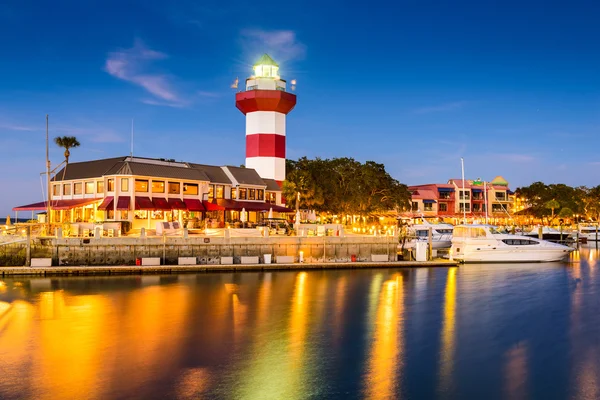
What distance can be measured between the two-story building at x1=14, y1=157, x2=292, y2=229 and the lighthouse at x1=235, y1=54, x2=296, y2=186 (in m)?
6.03

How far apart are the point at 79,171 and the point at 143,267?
2090 centimetres

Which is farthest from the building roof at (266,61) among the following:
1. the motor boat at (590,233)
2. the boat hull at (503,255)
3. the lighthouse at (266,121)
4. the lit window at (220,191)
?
the motor boat at (590,233)

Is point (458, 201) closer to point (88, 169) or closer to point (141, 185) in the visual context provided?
point (141, 185)

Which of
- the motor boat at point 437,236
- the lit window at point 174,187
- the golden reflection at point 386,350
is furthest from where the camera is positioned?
the motor boat at point 437,236

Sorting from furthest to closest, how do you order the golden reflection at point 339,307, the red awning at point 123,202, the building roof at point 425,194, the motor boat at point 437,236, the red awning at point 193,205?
the building roof at point 425,194 < the motor boat at point 437,236 < the red awning at point 193,205 < the red awning at point 123,202 < the golden reflection at point 339,307

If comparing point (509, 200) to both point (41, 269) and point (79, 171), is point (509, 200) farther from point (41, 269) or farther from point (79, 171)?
point (41, 269)

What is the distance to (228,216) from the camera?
2397 inches

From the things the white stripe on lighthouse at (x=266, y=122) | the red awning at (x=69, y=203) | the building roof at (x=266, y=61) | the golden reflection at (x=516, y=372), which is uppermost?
the building roof at (x=266, y=61)

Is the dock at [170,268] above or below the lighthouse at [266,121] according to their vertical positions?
below

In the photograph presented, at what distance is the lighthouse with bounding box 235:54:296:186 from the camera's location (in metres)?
67.6

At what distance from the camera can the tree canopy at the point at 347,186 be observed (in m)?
68.2

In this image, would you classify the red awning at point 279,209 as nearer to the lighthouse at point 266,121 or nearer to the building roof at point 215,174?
the building roof at point 215,174

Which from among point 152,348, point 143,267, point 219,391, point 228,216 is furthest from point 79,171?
point 219,391

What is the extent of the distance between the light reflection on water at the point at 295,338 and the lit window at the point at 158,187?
16.1m
